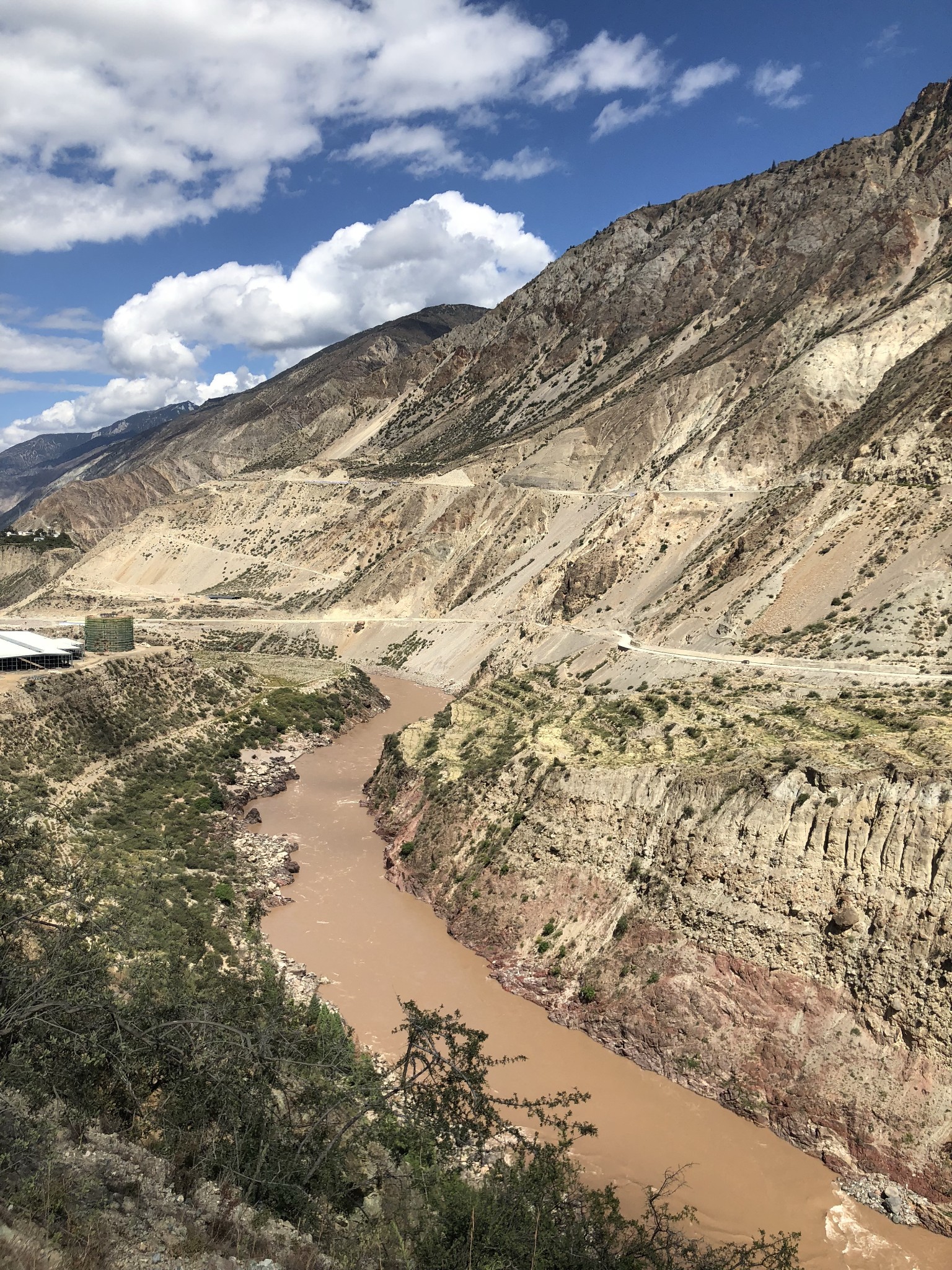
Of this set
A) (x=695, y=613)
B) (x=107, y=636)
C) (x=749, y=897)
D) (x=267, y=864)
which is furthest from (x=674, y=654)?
(x=107, y=636)

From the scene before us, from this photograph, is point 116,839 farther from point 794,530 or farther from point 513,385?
point 513,385

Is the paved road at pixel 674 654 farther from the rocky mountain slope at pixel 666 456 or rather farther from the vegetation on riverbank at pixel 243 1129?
the vegetation on riverbank at pixel 243 1129

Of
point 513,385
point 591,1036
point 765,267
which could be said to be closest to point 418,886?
point 591,1036

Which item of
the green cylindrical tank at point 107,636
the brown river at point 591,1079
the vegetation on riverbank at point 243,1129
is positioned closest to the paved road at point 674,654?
the brown river at point 591,1079

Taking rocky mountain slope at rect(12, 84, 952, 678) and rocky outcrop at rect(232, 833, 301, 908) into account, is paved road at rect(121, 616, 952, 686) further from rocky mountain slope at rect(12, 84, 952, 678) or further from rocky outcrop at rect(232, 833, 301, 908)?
Result: rocky outcrop at rect(232, 833, 301, 908)

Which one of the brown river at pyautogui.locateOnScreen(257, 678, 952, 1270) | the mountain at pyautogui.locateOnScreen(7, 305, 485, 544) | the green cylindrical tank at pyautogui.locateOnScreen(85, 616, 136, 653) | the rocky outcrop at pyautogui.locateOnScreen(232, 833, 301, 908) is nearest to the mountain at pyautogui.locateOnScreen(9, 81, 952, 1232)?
the brown river at pyautogui.locateOnScreen(257, 678, 952, 1270)

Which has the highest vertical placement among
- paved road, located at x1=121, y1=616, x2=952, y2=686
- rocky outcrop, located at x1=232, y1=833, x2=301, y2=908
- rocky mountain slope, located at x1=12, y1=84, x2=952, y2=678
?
rocky mountain slope, located at x1=12, y1=84, x2=952, y2=678

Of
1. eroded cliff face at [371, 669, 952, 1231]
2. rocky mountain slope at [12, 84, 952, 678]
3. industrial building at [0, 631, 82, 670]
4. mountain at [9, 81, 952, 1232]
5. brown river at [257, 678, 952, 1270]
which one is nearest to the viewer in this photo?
brown river at [257, 678, 952, 1270]
